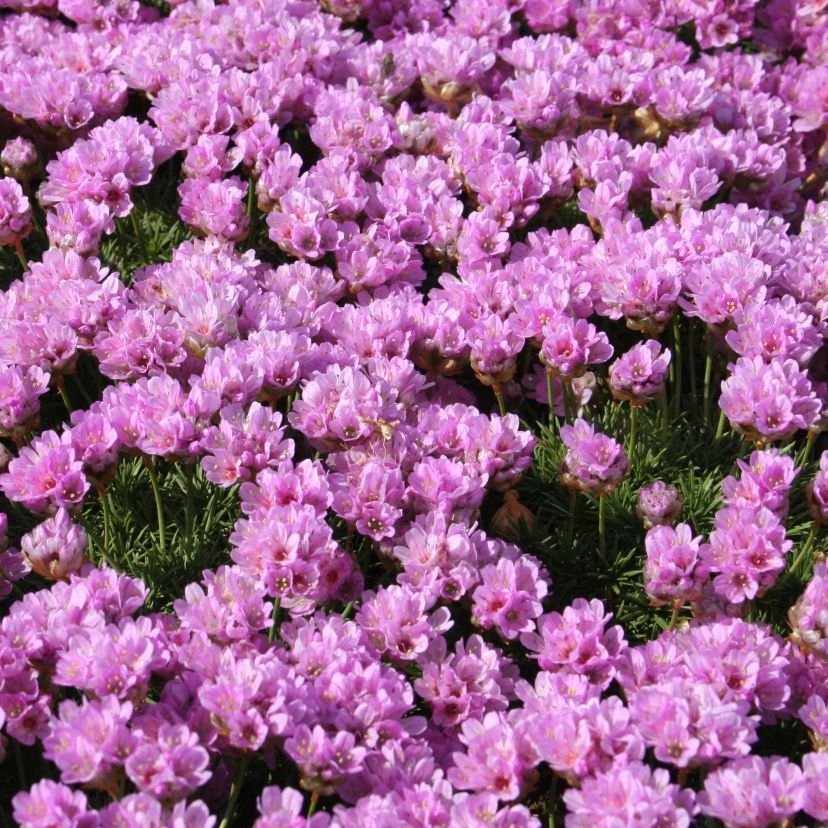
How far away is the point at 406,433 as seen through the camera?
3.08 m

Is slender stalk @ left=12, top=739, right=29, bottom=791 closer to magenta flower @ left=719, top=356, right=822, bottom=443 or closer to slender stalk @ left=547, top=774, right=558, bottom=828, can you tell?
slender stalk @ left=547, top=774, right=558, bottom=828

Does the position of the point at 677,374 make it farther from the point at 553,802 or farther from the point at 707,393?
the point at 553,802

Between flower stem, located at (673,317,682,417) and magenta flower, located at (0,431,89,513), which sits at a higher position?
magenta flower, located at (0,431,89,513)

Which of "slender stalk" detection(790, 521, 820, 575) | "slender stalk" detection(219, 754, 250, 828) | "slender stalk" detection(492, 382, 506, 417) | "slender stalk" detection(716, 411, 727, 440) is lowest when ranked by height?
"slender stalk" detection(790, 521, 820, 575)

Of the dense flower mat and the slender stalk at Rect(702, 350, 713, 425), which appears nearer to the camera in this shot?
the dense flower mat

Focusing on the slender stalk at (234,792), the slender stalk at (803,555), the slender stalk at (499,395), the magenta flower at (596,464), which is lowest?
the slender stalk at (803,555)

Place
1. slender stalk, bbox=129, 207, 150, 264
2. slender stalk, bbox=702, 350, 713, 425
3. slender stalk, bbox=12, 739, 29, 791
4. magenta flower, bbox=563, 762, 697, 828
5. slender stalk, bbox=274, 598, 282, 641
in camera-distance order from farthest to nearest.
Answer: slender stalk, bbox=129, 207, 150, 264, slender stalk, bbox=702, 350, 713, 425, slender stalk, bbox=274, 598, 282, 641, slender stalk, bbox=12, 739, 29, 791, magenta flower, bbox=563, 762, 697, 828

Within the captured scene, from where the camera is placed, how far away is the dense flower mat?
2445mm

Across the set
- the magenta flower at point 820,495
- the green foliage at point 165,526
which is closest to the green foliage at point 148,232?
the green foliage at point 165,526

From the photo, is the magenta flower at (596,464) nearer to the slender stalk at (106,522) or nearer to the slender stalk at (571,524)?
the slender stalk at (571,524)

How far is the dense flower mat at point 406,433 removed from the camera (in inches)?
96.3

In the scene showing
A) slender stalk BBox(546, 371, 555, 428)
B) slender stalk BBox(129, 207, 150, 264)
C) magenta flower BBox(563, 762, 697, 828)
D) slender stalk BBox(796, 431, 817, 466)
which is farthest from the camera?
slender stalk BBox(129, 207, 150, 264)

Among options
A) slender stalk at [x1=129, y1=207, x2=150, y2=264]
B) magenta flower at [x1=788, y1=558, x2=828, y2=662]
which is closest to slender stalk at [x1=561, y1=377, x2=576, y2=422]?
magenta flower at [x1=788, y1=558, x2=828, y2=662]

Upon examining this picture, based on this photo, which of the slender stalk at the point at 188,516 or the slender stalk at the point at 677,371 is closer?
the slender stalk at the point at 188,516
